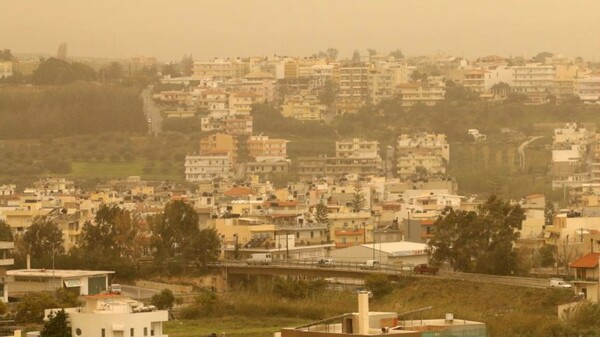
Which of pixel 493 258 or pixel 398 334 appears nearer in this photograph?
pixel 398 334

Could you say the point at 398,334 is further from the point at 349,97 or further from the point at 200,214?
the point at 349,97

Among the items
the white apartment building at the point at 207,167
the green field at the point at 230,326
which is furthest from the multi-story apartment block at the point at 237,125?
the green field at the point at 230,326

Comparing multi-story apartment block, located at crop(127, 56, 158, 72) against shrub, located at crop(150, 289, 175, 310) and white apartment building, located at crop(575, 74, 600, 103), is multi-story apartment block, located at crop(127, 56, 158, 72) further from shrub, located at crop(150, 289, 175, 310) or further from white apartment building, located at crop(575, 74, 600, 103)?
shrub, located at crop(150, 289, 175, 310)

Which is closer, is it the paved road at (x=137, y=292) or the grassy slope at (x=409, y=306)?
the grassy slope at (x=409, y=306)

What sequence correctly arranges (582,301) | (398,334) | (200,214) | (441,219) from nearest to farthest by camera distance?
(398,334) → (582,301) → (441,219) → (200,214)

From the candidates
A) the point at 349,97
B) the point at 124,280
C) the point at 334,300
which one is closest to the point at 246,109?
the point at 349,97

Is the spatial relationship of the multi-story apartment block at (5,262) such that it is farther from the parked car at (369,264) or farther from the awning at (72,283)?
the parked car at (369,264)

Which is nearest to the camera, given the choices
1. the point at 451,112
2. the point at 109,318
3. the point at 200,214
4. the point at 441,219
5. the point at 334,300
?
the point at 109,318
